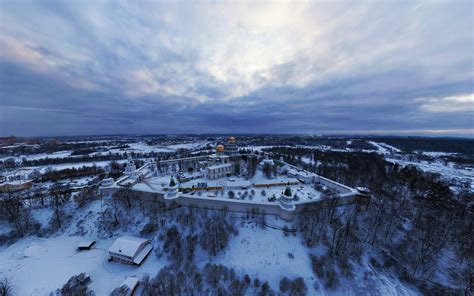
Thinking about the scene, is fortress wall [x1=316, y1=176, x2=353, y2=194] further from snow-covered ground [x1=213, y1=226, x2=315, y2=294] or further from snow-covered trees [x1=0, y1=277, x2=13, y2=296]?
snow-covered trees [x1=0, y1=277, x2=13, y2=296]

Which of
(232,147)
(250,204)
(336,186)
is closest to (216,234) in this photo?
(250,204)

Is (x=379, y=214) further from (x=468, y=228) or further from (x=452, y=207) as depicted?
(x=452, y=207)

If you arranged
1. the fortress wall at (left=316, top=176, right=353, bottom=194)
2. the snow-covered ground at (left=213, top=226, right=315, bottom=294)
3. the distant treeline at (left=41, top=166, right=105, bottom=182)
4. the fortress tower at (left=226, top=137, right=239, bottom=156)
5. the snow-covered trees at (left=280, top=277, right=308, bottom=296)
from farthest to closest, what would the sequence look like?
the fortress tower at (left=226, top=137, right=239, bottom=156) → the distant treeline at (left=41, top=166, right=105, bottom=182) → the fortress wall at (left=316, top=176, right=353, bottom=194) → the snow-covered ground at (left=213, top=226, right=315, bottom=294) → the snow-covered trees at (left=280, top=277, right=308, bottom=296)

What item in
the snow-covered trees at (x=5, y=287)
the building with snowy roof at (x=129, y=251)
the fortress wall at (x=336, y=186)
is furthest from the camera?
the fortress wall at (x=336, y=186)

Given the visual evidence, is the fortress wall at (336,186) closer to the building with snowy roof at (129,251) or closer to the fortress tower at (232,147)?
the fortress tower at (232,147)

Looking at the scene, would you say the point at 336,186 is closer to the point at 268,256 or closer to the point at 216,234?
the point at 268,256

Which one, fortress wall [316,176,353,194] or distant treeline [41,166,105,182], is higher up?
fortress wall [316,176,353,194]

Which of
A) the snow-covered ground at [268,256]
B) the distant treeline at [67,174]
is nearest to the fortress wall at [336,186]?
the snow-covered ground at [268,256]

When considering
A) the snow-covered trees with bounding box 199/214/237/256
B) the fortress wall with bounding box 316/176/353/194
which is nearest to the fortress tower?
the fortress wall with bounding box 316/176/353/194
